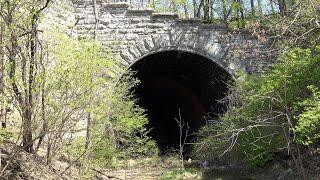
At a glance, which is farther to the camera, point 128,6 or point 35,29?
point 128,6

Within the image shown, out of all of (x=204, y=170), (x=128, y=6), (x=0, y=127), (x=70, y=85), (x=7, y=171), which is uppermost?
(x=128, y=6)

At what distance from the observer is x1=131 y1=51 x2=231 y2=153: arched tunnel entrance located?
16922mm

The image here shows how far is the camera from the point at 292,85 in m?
10.5

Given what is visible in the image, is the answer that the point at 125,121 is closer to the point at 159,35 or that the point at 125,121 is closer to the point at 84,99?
the point at 159,35

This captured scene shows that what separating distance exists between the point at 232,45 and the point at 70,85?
9.42 m

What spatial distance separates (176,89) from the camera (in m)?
22.8

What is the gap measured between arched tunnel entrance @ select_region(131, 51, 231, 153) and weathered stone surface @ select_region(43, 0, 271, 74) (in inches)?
22.5

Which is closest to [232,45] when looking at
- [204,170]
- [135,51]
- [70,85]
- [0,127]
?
[135,51]

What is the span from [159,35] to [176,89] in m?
7.87

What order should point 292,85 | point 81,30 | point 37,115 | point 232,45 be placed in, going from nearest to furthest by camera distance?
point 37,115 < point 292,85 < point 81,30 < point 232,45

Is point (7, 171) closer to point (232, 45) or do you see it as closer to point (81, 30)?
point (81, 30)

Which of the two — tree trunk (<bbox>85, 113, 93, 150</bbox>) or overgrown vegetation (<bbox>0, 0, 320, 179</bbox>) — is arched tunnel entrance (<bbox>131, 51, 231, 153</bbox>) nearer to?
overgrown vegetation (<bbox>0, 0, 320, 179</bbox>)

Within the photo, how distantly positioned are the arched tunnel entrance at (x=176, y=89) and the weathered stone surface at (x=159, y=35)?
57cm

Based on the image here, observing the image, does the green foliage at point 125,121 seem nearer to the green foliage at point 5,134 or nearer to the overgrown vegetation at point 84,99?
the overgrown vegetation at point 84,99
